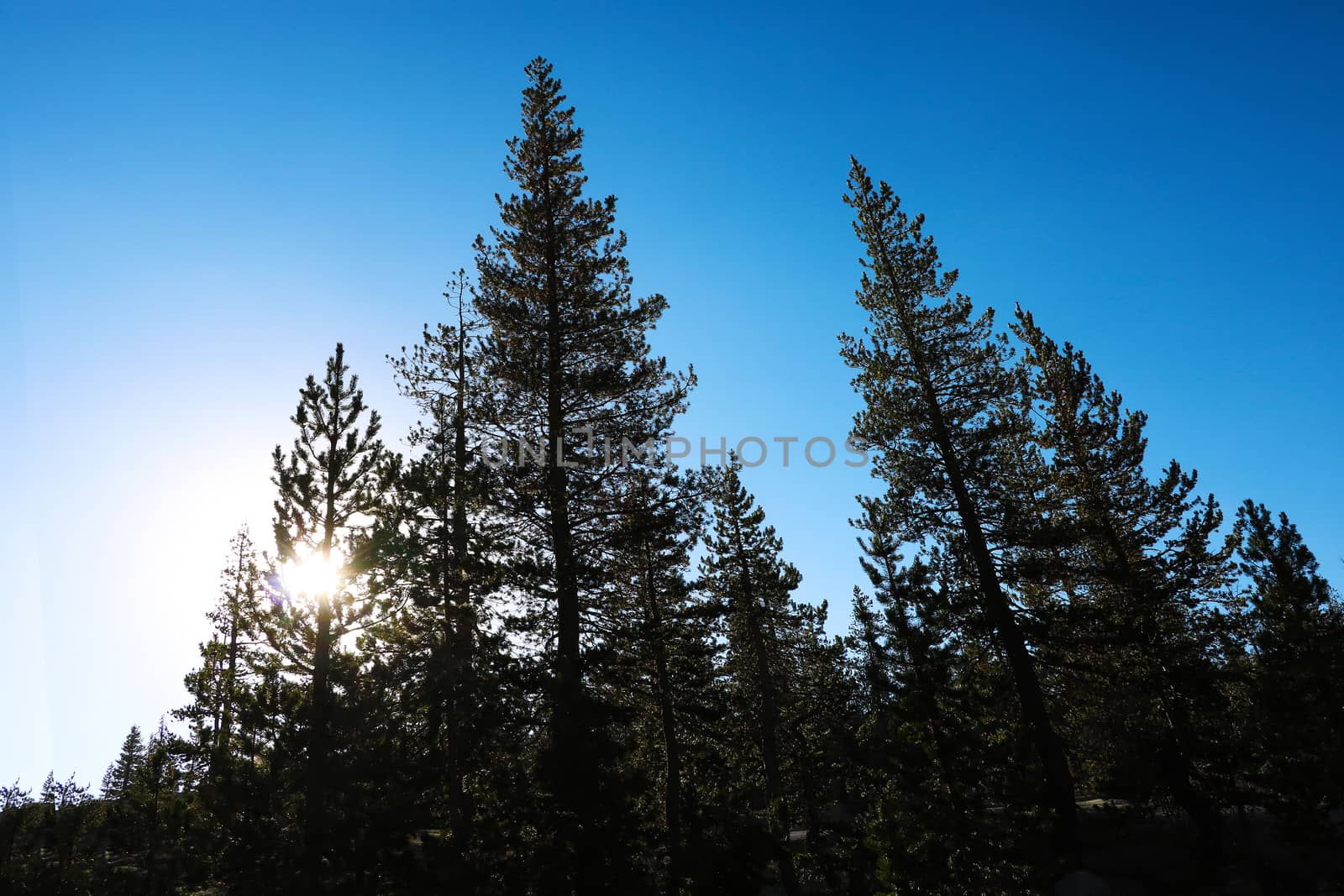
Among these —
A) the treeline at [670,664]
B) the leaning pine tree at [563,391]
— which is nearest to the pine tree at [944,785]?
the treeline at [670,664]

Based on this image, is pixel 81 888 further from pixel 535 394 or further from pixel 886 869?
pixel 886 869

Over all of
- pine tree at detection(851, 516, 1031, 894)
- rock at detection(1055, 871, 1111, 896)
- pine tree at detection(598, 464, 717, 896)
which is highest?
pine tree at detection(598, 464, 717, 896)

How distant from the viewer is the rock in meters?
14.0

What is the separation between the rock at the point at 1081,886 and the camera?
14031 millimetres

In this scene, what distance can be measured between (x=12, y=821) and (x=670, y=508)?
23710 mm

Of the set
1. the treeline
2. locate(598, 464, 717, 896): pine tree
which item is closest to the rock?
the treeline

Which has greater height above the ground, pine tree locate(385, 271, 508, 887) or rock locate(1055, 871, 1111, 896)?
pine tree locate(385, 271, 508, 887)

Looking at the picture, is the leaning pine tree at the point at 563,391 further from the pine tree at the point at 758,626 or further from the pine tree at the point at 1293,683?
the pine tree at the point at 1293,683

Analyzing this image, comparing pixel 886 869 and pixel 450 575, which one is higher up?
pixel 450 575

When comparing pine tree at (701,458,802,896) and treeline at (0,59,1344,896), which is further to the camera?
pine tree at (701,458,802,896)

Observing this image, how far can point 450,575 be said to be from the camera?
688 inches

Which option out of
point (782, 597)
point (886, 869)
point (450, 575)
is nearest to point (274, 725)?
point (450, 575)

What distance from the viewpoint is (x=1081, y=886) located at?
14117 millimetres

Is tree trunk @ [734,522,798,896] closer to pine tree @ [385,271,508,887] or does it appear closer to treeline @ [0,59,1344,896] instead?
treeline @ [0,59,1344,896]
